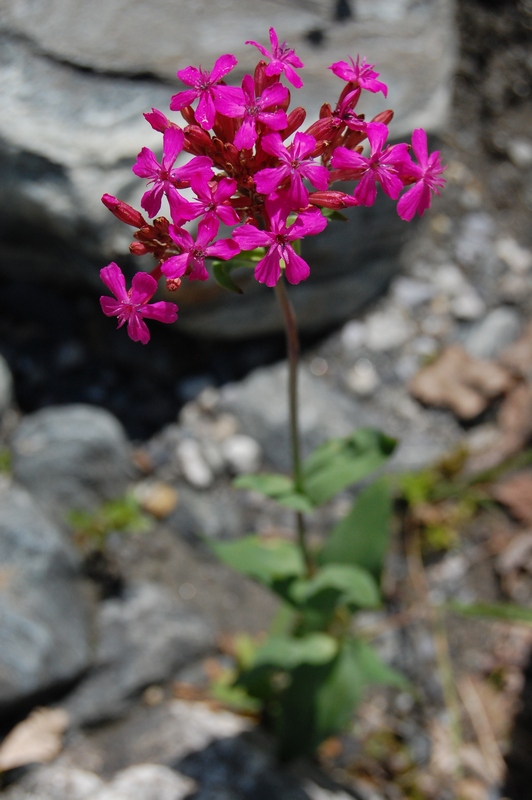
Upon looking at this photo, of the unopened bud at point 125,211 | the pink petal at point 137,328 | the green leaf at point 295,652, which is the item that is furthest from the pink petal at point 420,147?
the green leaf at point 295,652

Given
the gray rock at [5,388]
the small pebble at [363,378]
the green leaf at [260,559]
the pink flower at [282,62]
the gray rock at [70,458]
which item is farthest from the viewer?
the small pebble at [363,378]

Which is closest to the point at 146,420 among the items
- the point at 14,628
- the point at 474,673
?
the point at 14,628

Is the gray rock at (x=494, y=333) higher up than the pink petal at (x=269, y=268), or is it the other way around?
the pink petal at (x=269, y=268)

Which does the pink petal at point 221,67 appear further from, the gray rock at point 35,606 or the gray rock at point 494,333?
the gray rock at point 494,333

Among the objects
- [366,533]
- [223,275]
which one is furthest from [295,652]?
[223,275]

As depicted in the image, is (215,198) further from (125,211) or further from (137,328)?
(137,328)

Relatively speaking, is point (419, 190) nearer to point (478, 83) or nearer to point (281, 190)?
point (281, 190)

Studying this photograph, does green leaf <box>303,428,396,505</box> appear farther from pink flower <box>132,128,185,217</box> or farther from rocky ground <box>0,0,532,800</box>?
rocky ground <box>0,0,532,800</box>

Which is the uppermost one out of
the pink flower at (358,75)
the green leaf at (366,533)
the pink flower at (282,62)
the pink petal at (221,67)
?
the pink flower at (358,75)
